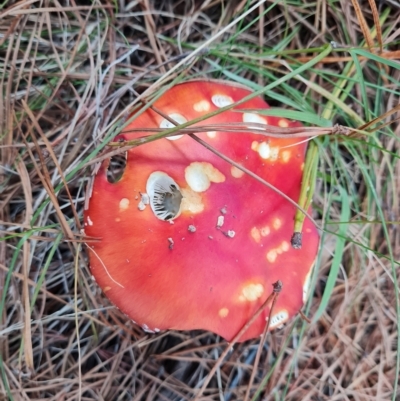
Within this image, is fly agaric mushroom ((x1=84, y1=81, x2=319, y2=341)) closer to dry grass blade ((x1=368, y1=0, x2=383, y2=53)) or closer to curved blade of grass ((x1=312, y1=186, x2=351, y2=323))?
curved blade of grass ((x1=312, y1=186, x2=351, y2=323))

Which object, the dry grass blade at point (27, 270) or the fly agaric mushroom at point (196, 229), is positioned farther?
the dry grass blade at point (27, 270)

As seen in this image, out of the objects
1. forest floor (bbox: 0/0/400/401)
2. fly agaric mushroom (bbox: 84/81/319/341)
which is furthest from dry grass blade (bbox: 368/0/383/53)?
fly agaric mushroom (bbox: 84/81/319/341)

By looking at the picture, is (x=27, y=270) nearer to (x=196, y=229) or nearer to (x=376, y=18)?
(x=196, y=229)

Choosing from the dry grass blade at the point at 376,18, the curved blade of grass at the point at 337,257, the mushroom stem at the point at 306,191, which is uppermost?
the dry grass blade at the point at 376,18

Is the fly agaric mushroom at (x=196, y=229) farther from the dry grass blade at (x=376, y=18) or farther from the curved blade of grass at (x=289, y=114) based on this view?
the dry grass blade at (x=376, y=18)

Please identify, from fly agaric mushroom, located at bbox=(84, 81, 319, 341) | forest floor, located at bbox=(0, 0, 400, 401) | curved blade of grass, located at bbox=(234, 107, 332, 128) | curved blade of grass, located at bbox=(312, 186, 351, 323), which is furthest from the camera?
curved blade of grass, located at bbox=(312, 186, 351, 323)

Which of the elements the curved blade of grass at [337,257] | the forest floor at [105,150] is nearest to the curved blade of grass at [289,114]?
the forest floor at [105,150]

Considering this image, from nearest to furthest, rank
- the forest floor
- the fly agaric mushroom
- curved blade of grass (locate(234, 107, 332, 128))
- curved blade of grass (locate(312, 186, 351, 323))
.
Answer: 1. the fly agaric mushroom
2. curved blade of grass (locate(234, 107, 332, 128))
3. the forest floor
4. curved blade of grass (locate(312, 186, 351, 323))
